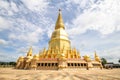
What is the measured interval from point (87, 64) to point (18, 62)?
2973 cm

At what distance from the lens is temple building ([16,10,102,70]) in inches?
1505

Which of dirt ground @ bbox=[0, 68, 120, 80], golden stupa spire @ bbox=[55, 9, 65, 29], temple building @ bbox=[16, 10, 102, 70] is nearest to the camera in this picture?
dirt ground @ bbox=[0, 68, 120, 80]

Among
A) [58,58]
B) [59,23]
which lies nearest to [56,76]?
[58,58]

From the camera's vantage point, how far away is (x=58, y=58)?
39000 millimetres

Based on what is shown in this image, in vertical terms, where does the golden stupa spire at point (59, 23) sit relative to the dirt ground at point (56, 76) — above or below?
above

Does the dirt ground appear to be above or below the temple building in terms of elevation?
below

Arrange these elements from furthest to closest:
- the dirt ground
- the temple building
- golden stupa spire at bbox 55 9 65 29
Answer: golden stupa spire at bbox 55 9 65 29 < the temple building < the dirt ground

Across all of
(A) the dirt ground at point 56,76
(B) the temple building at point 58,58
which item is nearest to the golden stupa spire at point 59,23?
(B) the temple building at point 58,58

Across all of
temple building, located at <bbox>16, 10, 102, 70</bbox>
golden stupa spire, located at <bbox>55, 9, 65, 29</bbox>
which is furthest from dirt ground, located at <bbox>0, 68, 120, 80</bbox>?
golden stupa spire, located at <bbox>55, 9, 65, 29</bbox>

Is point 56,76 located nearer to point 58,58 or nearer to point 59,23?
point 58,58

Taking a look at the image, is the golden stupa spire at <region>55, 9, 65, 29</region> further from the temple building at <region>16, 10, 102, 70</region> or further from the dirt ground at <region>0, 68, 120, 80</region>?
the dirt ground at <region>0, 68, 120, 80</region>

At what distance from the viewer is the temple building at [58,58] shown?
3822 centimetres

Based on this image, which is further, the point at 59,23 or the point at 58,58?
the point at 59,23

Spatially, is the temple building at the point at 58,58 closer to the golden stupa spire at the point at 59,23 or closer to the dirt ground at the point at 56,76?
the golden stupa spire at the point at 59,23
